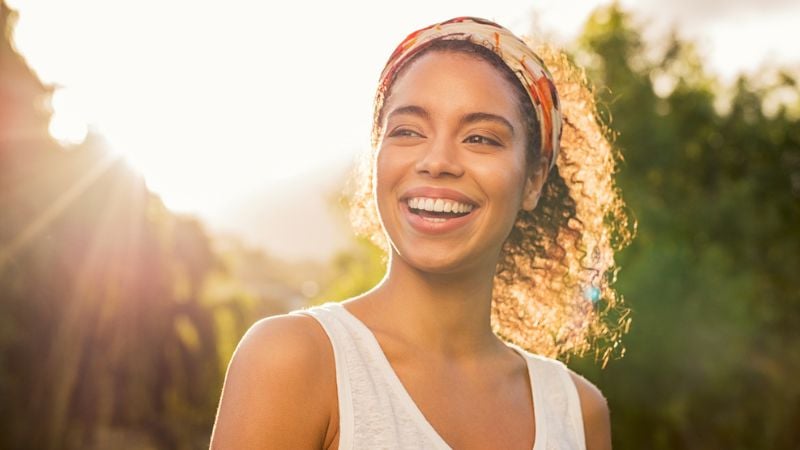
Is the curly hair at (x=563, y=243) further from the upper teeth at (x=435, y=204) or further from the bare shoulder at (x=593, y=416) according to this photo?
the upper teeth at (x=435, y=204)

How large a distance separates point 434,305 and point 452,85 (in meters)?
0.55

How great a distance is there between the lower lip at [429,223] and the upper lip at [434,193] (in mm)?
32

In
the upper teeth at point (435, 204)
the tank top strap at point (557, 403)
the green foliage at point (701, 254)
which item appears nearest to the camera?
the upper teeth at point (435, 204)

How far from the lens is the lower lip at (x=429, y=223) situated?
2.55 meters

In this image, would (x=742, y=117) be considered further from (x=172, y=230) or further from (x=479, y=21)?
(x=479, y=21)

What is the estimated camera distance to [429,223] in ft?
8.38

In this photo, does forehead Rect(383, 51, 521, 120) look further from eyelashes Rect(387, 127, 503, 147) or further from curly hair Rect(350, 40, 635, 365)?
curly hair Rect(350, 40, 635, 365)

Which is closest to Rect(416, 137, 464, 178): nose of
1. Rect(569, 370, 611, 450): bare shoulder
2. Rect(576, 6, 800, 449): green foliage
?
Rect(569, 370, 611, 450): bare shoulder

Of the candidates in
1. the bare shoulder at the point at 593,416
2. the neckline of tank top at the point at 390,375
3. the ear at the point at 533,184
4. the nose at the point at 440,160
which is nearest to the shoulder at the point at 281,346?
the neckline of tank top at the point at 390,375

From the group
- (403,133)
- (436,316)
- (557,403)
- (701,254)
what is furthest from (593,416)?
(701,254)

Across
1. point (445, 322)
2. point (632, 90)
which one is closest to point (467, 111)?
point (445, 322)

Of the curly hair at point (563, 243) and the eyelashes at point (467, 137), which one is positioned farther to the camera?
the curly hair at point (563, 243)

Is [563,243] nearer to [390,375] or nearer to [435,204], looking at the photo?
[435,204]

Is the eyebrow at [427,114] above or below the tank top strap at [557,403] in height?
above
